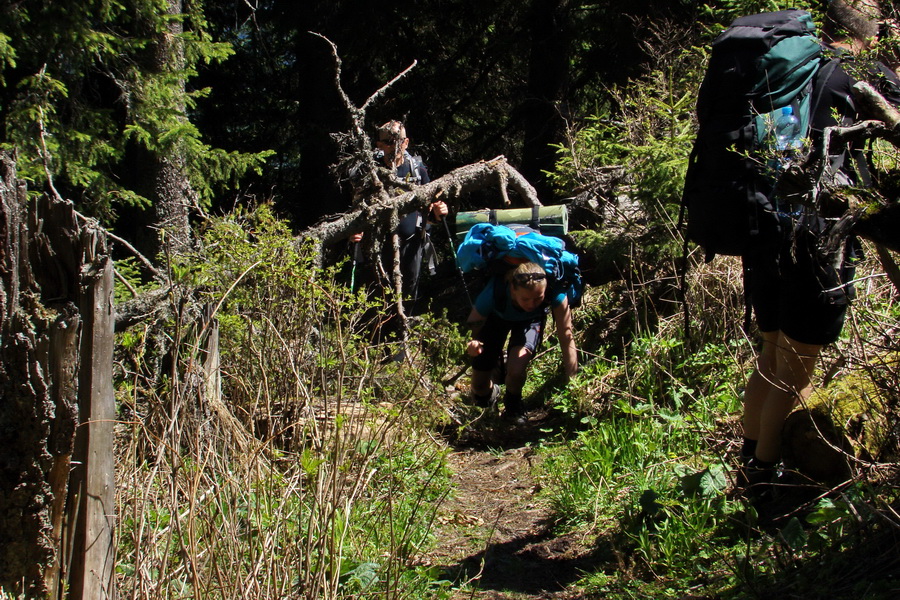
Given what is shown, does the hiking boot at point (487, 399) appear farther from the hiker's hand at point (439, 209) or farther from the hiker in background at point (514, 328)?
the hiker's hand at point (439, 209)

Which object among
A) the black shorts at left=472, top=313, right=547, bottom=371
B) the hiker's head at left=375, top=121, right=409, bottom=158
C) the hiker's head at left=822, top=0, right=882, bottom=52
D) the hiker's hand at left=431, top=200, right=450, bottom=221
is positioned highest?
the hiker's head at left=375, top=121, right=409, bottom=158

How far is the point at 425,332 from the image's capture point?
6.19 metres

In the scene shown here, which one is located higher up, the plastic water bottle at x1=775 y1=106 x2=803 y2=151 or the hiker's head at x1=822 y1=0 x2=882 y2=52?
the hiker's head at x1=822 y1=0 x2=882 y2=52

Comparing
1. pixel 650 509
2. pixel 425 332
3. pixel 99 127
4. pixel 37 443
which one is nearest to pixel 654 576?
pixel 650 509

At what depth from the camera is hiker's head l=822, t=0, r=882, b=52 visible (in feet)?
8.80

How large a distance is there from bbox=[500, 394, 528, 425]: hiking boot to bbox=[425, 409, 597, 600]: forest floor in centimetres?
12

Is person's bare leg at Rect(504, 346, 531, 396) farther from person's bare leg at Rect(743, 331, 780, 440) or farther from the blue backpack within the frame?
person's bare leg at Rect(743, 331, 780, 440)

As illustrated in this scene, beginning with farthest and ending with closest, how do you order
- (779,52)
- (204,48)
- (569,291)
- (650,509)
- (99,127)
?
(204,48) → (99,127) → (569,291) → (650,509) → (779,52)

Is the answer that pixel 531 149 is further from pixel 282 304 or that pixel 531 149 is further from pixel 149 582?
pixel 149 582

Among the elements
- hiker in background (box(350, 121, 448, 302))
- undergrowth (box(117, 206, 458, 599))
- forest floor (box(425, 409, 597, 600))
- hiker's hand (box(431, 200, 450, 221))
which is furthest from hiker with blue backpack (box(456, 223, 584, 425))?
hiker in background (box(350, 121, 448, 302))

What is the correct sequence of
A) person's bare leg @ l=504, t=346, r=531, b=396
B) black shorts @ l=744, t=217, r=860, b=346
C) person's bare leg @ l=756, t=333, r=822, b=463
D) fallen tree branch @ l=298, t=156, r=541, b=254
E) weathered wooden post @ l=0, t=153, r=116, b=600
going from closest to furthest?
1. weathered wooden post @ l=0, t=153, r=116, b=600
2. black shorts @ l=744, t=217, r=860, b=346
3. person's bare leg @ l=756, t=333, r=822, b=463
4. person's bare leg @ l=504, t=346, r=531, b=396
5. fallen tree branch @ l=298, t=156, r=541, b=254

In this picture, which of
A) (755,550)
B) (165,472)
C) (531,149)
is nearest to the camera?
(165,472)

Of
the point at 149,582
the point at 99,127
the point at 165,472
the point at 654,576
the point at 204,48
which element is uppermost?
the point at 204,48

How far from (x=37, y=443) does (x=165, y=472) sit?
418mm
